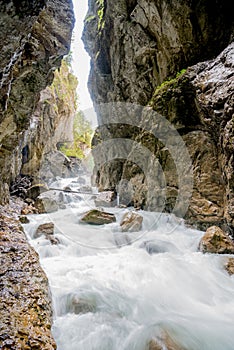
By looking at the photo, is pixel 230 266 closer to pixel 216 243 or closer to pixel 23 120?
pixel 216 243

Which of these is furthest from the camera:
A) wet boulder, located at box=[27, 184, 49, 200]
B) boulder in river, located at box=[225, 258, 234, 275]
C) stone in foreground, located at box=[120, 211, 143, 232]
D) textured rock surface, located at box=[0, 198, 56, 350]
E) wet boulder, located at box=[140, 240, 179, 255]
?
wet boulder, located at box=[27, 184, 49, 200]

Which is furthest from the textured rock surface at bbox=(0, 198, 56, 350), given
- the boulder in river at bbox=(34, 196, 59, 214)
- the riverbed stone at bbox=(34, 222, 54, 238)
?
the boulder in river at bbox=(34, 196, 59, 214)

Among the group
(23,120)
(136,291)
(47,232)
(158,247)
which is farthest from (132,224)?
(23,120)

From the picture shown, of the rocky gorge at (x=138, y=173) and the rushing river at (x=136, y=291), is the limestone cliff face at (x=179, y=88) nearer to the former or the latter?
the rocky gorge at (x=138, y=173)

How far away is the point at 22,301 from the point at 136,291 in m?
2.19

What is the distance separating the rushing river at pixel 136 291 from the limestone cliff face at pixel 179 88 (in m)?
1.60

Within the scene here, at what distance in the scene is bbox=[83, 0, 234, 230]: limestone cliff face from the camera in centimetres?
560

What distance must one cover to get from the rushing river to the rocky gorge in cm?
2

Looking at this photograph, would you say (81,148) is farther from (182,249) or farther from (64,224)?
(182,249)

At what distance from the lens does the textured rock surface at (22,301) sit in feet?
5.00

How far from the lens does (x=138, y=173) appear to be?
32.6 feet

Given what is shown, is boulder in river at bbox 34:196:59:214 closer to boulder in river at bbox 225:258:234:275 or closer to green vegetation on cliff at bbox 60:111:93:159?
boulder in river at bbox 225:258:234:275

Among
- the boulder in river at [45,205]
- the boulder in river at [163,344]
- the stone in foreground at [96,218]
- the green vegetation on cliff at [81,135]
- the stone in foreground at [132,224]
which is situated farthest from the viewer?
the green vegetation on cliff at [81,135]

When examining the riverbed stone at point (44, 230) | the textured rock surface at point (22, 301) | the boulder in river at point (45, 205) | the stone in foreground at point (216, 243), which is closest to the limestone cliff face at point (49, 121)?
the boulder in river at point (45, 205)
